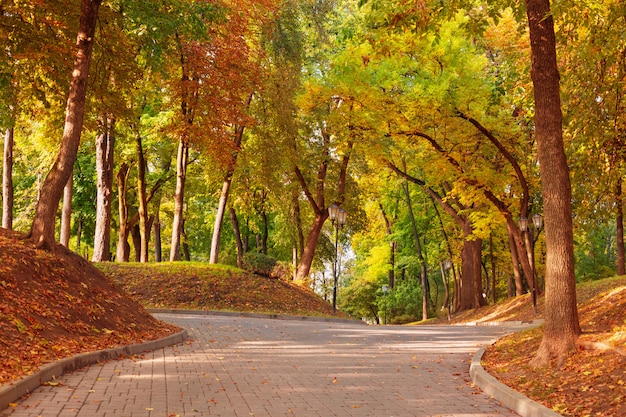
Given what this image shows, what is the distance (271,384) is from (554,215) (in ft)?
14.9

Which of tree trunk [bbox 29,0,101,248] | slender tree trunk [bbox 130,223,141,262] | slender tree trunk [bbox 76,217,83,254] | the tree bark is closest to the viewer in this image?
tree trunk [bbox 29,0,101,248]

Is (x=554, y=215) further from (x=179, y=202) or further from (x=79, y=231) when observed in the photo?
(x=79, y=231)

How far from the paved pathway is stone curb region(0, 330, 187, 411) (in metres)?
0.12

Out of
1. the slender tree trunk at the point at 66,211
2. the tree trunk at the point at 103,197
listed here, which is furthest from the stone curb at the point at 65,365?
the tree trunk at the point at 103,197

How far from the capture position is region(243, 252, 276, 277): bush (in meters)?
28.7

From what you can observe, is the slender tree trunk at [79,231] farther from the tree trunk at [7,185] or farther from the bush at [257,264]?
the bush at [257,264]

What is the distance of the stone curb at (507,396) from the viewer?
6.61m

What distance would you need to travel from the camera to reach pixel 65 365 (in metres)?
8.62

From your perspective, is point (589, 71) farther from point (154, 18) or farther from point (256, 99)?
point (256, 99)

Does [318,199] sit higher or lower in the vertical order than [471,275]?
higher

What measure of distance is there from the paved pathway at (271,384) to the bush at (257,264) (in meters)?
14.4

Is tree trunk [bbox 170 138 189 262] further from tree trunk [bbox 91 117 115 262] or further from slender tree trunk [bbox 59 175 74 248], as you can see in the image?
slender tree trunk [bbox 59 175 74 248]

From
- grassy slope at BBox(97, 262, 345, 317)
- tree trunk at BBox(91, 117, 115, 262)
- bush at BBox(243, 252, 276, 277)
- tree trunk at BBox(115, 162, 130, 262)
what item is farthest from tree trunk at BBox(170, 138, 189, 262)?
tree trunk at BBox(115, 162, 130, 262)

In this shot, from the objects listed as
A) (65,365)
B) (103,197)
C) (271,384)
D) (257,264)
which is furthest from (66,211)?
(271,384)
